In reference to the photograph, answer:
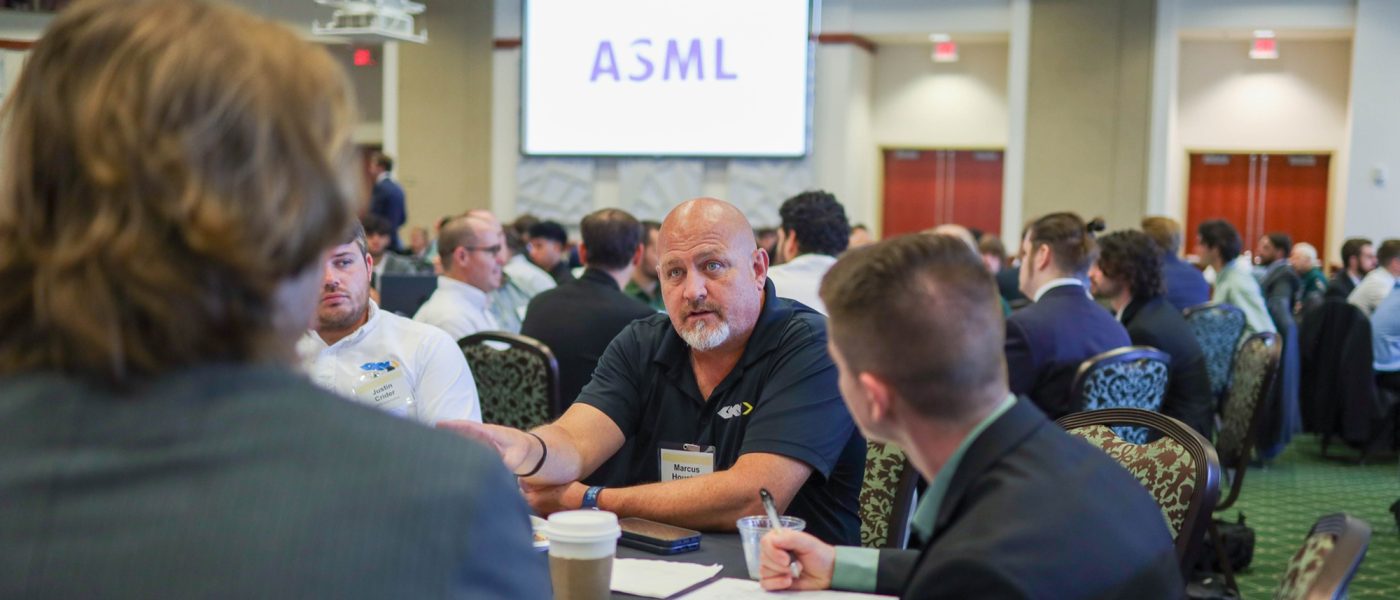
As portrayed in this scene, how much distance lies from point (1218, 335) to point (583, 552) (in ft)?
17.9

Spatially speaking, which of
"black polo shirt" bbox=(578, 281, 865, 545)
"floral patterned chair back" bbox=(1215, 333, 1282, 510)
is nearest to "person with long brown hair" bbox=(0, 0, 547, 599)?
"black polo shirt" bbox=(578, 281, 865, 545)

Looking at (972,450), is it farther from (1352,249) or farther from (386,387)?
(1352,249)

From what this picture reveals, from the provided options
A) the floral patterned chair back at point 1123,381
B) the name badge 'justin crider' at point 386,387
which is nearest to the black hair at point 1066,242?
the floral patterned chair back at point 1123,381

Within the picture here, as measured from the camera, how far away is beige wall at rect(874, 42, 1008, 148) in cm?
1320

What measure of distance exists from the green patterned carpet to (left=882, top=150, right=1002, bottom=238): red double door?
5949mm

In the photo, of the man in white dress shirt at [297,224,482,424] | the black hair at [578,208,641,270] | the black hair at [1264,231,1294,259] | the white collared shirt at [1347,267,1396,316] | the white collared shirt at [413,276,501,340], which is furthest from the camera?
the black hair at [1264,231,1294,259]

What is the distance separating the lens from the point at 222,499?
72cm

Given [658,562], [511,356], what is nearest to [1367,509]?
[511,356]

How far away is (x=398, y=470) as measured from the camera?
0.75 meters

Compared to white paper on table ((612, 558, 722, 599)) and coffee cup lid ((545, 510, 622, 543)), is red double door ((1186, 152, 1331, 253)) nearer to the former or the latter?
white paper on table ((612, 558, 722, 599))

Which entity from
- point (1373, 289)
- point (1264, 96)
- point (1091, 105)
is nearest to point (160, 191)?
point (1373, 289)

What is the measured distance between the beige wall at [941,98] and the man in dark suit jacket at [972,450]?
12198mm

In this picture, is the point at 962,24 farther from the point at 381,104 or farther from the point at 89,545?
the point at 89,545

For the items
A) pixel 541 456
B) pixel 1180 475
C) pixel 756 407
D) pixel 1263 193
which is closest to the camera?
pixel 1180 475
